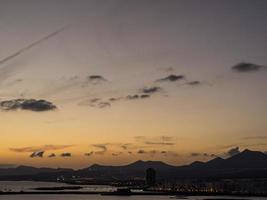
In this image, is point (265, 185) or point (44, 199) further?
point (265, 185)

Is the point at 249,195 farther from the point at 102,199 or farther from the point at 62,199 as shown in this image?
the point at 62,199

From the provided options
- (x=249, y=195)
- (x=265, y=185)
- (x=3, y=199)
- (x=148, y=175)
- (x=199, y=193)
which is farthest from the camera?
(x=148, y=175)

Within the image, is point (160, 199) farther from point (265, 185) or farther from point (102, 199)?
point (265, 185)

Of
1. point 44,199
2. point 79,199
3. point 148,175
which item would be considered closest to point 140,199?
point 79,199

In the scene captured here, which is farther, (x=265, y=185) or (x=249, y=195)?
(x=265, y=185)

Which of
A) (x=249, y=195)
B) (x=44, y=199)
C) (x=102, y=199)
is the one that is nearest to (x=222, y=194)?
(x=249, y=195)

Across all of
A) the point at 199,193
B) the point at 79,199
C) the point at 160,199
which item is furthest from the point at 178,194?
the point at 79,199

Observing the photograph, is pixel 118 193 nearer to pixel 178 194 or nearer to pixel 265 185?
pixel 178 194

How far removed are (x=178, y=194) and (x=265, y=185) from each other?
38.4 metres

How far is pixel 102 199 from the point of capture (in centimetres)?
10300

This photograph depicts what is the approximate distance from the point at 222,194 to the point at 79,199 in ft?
128

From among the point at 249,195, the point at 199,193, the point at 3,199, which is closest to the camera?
the point at 3,199

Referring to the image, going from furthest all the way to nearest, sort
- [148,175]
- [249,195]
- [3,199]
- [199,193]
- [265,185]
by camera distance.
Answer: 1. [148,175]
2. [265,185]
3. [199,193]
4. [249,195]
5. [3,199]

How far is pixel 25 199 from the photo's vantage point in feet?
341
